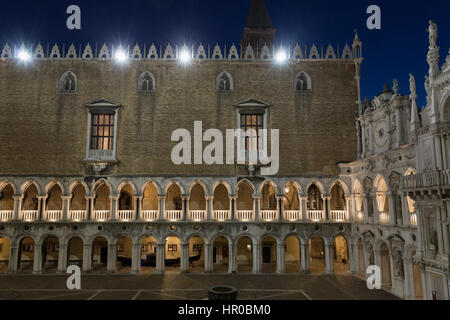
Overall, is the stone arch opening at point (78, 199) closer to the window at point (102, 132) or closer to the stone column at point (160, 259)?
the window at point (102, 132)

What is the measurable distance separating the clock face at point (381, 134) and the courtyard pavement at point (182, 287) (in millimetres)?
9230

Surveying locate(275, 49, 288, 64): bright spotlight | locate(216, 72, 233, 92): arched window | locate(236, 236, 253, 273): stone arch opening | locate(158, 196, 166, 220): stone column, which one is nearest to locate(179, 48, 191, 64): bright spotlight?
locate(216, 72, 233, 92): arched window

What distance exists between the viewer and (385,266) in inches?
821

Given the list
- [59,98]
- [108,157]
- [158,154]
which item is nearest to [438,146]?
[158,154]

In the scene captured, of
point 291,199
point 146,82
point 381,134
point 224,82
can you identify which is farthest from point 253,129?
point 146,82

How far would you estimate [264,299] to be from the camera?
18.0 metres

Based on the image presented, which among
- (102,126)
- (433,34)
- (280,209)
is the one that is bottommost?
(280,209)

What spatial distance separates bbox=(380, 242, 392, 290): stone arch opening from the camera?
20766 mm

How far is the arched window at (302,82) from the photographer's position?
90.1 feet

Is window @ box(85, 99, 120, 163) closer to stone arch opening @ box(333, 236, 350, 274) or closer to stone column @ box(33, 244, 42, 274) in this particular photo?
stone column @ box(33, 244, 42, 274)

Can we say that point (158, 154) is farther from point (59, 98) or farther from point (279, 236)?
point (279, 236)

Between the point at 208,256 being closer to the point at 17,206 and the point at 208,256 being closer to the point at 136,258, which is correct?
the point at 136,258

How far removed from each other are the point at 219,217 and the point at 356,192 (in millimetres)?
10210

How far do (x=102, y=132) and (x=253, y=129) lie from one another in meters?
12.0
